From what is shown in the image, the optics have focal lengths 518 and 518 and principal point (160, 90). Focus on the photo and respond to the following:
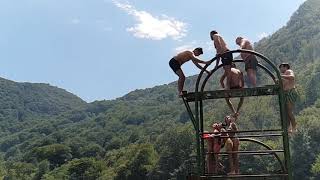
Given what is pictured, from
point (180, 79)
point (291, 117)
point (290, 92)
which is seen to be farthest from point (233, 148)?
point (180, 79)

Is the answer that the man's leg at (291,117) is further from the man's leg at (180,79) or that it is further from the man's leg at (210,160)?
the man's leg at (180,79)

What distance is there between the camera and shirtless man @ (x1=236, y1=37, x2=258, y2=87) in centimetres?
1217

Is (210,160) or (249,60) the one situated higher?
(249,60)

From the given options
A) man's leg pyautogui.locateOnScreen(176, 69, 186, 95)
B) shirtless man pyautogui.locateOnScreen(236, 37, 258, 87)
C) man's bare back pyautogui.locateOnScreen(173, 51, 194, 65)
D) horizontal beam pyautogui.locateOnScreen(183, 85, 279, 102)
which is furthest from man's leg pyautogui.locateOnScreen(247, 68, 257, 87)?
horizontal beam pyautogui.locateOnScreen(183, 85, 279, 102)

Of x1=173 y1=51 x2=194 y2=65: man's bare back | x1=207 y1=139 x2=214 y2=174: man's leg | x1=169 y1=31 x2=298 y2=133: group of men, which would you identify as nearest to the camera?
x1=207 y1=139 x2=214 y2=174: man's leg

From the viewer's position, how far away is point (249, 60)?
481 inches

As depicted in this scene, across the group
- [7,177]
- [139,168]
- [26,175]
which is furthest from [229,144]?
[26,175]

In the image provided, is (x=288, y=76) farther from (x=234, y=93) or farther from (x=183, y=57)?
(x=183, y=57)

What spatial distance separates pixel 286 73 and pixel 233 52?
216 cm

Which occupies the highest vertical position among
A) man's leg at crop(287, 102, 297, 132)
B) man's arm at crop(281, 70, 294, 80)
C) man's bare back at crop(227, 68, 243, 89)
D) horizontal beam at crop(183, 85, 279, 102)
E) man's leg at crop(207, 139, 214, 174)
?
man's arm at crop(281, 70, 294, 80)

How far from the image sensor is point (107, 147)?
197m

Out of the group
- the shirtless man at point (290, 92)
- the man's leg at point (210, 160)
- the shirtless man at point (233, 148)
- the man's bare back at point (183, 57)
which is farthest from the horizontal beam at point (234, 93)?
the man's bare back at point (183, 57)

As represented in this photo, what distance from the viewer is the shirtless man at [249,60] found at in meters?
12.2

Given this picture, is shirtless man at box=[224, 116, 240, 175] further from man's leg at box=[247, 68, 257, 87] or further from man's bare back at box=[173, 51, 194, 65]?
man's bare back at box=[173, 51, 194, 65]
